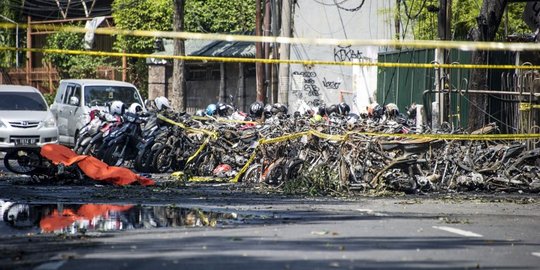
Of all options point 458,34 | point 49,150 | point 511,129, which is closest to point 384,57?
point 458,34

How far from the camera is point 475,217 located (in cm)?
1496

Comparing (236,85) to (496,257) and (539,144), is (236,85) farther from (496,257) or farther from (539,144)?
(496,257)

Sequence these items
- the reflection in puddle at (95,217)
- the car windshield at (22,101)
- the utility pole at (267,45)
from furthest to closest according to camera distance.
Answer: the utility pole at (267,45)
the car windshield at (22,101)
the reflection in puddle at (95,217)

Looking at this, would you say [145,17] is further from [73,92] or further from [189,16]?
[73,92]

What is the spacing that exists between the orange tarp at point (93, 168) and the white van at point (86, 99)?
28.2 feet

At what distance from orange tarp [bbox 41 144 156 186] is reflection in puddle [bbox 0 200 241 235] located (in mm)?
3763

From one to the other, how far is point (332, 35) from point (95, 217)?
32.4 metres

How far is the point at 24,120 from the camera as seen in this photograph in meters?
27.2

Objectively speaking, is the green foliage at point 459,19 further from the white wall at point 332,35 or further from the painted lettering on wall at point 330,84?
the painted lettering on wall at point 330,84

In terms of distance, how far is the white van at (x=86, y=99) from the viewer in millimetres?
29031

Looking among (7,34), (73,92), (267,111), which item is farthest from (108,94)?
(7,34)

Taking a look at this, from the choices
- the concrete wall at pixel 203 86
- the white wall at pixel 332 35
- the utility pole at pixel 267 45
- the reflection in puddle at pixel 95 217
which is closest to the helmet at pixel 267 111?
the utility pole at pixel 267 45

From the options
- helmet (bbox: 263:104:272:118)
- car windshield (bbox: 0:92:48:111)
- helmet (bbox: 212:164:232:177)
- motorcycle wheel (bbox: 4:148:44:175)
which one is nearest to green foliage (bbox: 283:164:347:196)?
helmet (bbox: 212:164:232:177)

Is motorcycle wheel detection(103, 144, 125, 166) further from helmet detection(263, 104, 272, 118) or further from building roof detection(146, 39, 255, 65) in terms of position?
building roof detection(146, 39, 255, 65)
